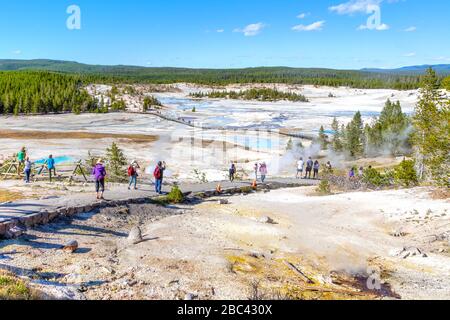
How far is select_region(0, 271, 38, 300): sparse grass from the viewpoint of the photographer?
657 centimetres

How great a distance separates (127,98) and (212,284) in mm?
82697

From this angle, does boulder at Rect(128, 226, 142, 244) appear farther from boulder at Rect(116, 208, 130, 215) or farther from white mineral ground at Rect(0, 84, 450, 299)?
boulder at Rect(116, 208, 130, 215)

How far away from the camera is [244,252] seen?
450 inches

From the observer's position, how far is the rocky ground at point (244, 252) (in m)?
8.91

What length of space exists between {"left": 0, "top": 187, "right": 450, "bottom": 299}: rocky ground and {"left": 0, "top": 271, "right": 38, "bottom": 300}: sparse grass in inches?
22.5

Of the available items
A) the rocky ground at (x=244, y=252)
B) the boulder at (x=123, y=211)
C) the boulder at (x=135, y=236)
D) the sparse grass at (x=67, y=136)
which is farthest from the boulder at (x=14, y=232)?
the sparse grass at (x=67, y=136)

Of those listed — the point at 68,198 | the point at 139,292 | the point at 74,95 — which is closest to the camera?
the point at 139,292

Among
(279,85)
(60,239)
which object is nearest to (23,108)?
(60,239)

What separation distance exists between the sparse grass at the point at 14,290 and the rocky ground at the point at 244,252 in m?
0.57

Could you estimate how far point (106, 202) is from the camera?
14.9 meters

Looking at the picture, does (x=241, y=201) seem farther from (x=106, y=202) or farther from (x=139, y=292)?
(x=139, y=292)

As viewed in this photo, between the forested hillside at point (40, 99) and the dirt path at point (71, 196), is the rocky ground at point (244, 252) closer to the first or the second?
the dirt path at point (71, 196)
